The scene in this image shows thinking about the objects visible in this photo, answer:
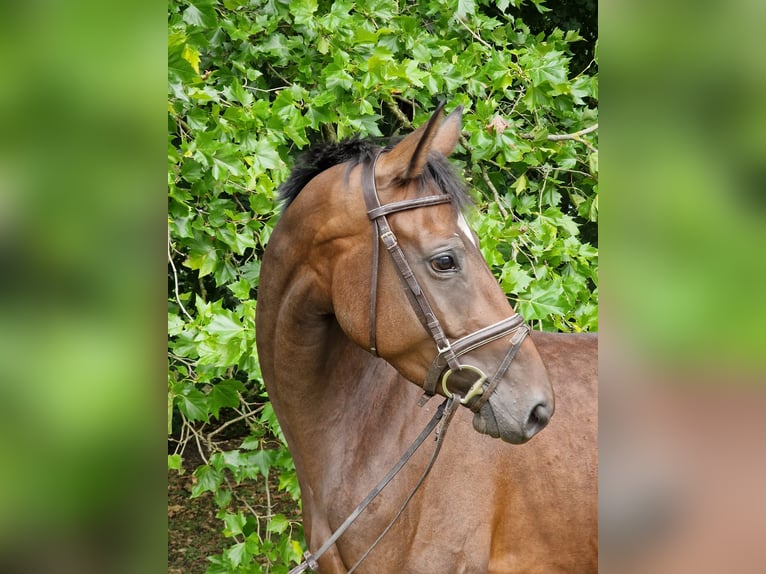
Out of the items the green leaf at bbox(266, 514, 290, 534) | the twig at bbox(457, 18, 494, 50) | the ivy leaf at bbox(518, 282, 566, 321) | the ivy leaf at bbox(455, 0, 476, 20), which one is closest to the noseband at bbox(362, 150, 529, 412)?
the ivy leaf at bbox(518, 282, 566, 321)

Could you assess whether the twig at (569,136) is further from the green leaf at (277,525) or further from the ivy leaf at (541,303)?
the green leaf at (277,525)

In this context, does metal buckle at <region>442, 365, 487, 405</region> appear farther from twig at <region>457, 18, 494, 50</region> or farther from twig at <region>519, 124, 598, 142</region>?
twig at <region>457, 18, 494, 50</region>

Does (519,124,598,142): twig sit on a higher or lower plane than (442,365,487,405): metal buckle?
lower

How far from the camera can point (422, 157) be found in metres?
2.03

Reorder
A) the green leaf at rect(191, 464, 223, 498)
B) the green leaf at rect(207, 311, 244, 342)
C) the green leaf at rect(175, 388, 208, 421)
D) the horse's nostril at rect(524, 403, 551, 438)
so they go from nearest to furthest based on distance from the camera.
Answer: the horse's nostril at rect(524, 403, 551, 438)
the green leaf at rect(207, 311, 244, 342)
the green leaf at rect(175, 388, 208, 421)
the green leaf at rect(191, 464, 223, 498)

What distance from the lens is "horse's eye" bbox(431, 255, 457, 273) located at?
197 cm

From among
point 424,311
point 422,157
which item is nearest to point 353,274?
point 424,311

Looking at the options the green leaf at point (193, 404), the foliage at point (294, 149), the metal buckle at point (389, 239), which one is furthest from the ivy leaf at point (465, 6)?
the green leaf at point (193, 404)

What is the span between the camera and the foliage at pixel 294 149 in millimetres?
2857

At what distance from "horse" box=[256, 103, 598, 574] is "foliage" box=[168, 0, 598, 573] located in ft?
1.64
